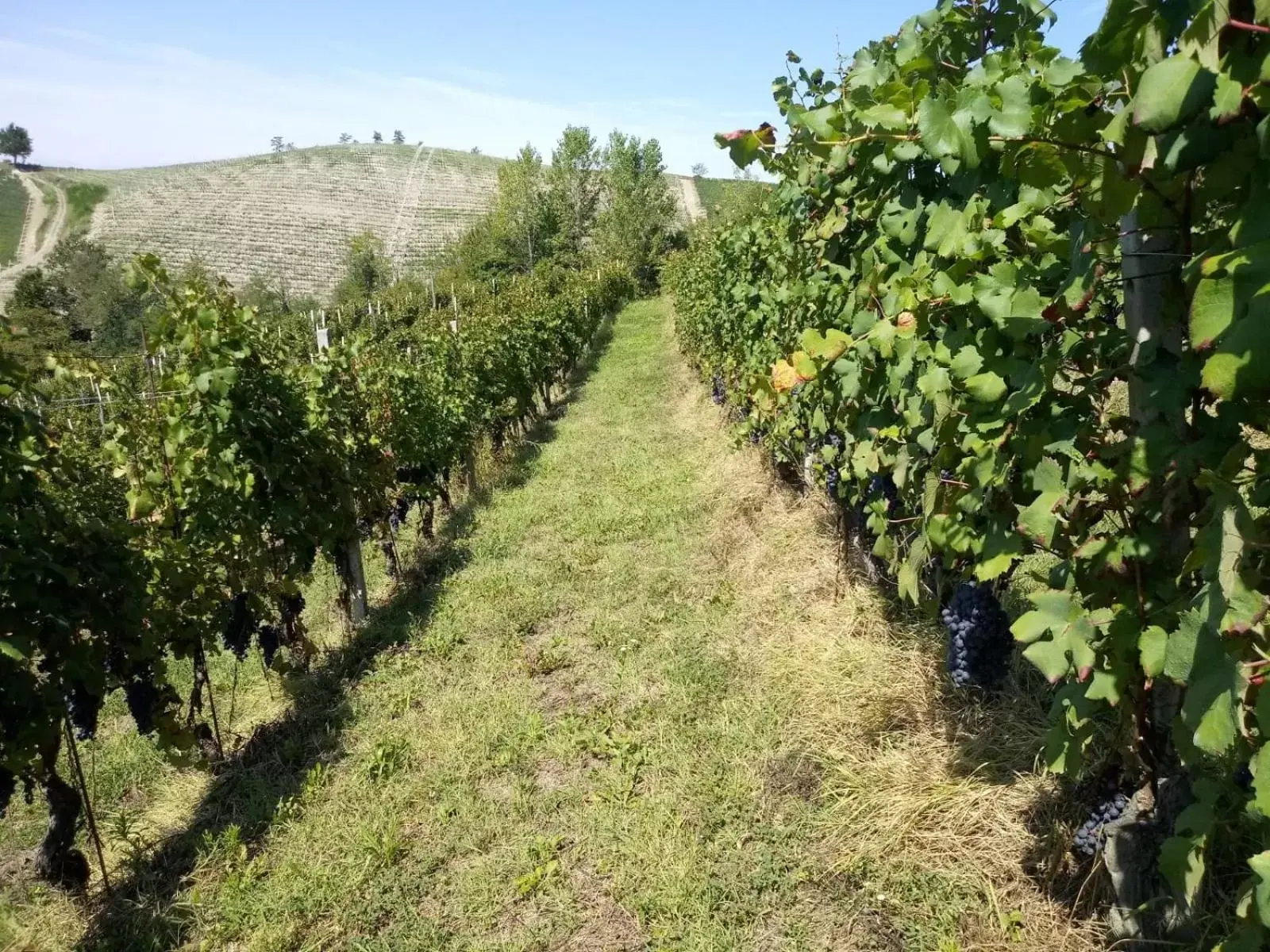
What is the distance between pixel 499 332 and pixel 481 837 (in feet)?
25.4

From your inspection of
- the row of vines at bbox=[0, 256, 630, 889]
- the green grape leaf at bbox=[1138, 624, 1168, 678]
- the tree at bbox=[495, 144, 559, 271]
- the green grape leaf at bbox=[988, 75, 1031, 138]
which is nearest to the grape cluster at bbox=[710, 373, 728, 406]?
the row of vines at bbox=[0, 256, 630, 889]

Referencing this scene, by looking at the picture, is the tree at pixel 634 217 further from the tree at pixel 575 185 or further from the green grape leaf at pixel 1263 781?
the green grape leaf at pixel 1263 781

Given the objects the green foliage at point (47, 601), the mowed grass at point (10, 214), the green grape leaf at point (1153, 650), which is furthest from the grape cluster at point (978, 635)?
the mowed grass at point (10, 214)

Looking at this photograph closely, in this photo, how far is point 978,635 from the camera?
2.50 meters

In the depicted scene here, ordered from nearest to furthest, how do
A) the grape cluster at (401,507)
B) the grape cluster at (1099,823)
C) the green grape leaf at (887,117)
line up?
the green grape leaf at (887,117)
the grape cluster at (1099,823)
the grape cluster at (401,507)

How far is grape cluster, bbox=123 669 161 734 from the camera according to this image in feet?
10.8

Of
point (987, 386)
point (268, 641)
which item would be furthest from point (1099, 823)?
point (268, 641)

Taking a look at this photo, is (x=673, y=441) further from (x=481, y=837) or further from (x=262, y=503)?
(x=481, y=837)

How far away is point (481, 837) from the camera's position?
3119mm

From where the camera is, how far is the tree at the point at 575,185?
40.5m

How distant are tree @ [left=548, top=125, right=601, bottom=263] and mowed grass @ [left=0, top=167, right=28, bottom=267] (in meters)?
41.8

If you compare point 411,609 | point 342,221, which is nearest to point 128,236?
point 342,221

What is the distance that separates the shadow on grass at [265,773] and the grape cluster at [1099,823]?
3008 millimetres

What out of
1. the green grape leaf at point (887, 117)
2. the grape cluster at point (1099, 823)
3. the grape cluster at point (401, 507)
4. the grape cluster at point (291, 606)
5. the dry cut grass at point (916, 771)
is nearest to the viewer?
the green grape leaf at point (887, 117)
